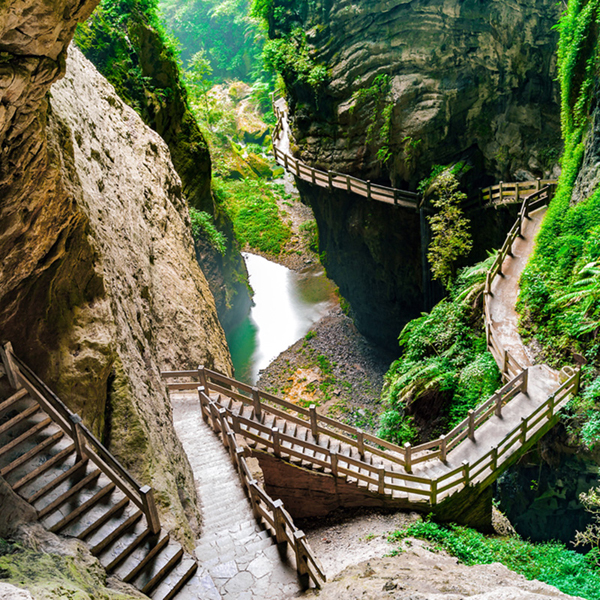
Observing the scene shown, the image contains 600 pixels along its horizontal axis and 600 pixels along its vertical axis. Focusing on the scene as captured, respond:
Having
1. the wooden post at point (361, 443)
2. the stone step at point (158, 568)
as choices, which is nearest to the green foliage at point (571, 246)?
the wooden post at point (361, 443)

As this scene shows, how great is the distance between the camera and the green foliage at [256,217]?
3478cm

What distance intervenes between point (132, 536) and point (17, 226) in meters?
4.28

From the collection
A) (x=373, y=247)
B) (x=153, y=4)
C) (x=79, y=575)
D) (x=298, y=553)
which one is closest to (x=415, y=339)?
(x=373, y=247)

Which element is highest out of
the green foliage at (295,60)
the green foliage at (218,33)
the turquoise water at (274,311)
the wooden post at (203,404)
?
the green foliage at (218,33)

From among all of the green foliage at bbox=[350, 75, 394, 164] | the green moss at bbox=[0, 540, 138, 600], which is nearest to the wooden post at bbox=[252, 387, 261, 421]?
the green moss at bbox=[0, 540, 138, 600]

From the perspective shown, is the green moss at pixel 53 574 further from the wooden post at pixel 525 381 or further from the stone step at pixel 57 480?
the wooden post at pixel 525 381

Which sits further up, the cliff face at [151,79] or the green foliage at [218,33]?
the green foliage at [218,33]

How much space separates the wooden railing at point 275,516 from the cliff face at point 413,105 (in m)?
14.5

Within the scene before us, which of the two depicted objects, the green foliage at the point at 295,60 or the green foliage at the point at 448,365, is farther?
the green foliage at the point at 295,60

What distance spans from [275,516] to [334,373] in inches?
629

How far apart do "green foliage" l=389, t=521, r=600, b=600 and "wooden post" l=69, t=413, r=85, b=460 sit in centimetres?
672

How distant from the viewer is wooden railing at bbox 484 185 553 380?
37.7 ft

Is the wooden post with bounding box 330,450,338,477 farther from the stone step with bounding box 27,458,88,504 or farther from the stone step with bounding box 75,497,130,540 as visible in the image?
the stone step with bounding box 27,458,88,504

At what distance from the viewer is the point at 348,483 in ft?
34.3
